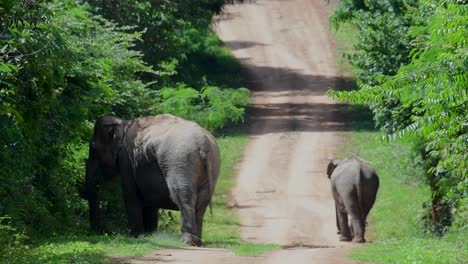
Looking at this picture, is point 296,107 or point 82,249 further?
point 296,107

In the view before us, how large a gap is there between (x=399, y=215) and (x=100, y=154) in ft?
31.9

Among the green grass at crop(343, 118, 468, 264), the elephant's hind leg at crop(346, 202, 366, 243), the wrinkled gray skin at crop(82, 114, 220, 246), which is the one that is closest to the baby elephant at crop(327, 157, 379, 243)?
the elephant's hind leg at crop(346, 202, 366, 243)

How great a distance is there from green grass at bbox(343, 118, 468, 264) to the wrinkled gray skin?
3160mm

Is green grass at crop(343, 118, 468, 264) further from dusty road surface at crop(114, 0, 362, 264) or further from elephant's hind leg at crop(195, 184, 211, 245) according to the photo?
elephant's hind leg at crop(195, 184, 211, 245)

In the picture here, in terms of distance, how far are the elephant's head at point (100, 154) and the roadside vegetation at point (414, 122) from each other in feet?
16.7

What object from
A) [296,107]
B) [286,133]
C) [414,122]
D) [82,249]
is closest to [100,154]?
[82,249]

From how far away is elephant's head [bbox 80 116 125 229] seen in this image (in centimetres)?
2319

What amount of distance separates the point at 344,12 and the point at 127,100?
17133 mm

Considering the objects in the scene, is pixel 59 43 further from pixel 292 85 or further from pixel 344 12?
pixel 292 85

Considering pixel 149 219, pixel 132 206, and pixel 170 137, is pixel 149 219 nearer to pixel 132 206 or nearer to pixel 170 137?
pixel 132 206

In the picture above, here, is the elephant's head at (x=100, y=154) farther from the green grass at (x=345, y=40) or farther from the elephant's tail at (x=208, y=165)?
the green grass at (x=345, y=40)

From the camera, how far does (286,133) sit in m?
43.6

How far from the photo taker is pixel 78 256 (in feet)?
54.4

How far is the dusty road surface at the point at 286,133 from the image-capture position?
88.7ft
